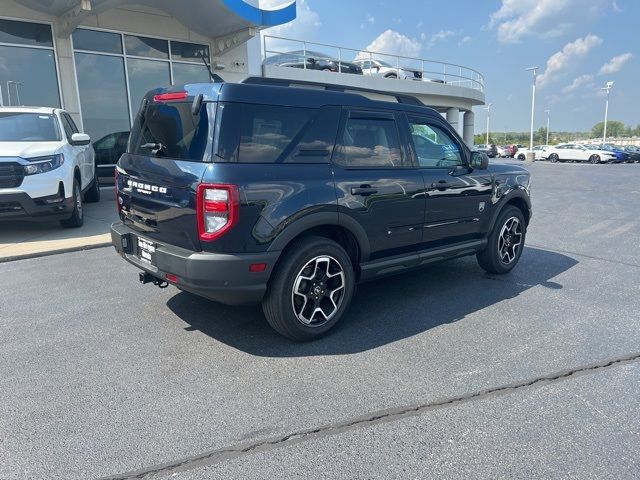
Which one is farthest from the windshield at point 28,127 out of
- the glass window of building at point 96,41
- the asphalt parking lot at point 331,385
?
the glass window of building at point 96,41

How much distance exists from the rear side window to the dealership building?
31.0 ft

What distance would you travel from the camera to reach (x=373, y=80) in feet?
77.2

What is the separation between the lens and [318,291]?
12.4ft

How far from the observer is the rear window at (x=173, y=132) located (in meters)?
3.36

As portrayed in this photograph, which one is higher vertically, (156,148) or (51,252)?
(156,148)

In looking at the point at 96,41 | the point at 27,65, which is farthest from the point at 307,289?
the point at 96,41

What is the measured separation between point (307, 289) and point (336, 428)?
49.6 inches

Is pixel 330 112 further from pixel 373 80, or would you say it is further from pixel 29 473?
pixel 373 80

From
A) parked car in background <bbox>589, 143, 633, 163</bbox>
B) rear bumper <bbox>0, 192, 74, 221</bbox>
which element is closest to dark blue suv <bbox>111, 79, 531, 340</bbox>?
rear bumper <bbox>0, 192, 74, 221</bbox>

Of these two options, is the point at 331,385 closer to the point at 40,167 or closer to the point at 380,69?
the point at 40,167

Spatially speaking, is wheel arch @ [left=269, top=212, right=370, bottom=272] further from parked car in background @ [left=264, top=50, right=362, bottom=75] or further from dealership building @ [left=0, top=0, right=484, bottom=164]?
parked car in background @ [left=264, top=50, right=362, bottom=75]

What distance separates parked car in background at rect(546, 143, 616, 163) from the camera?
1395 inches

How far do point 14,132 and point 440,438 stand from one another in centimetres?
786

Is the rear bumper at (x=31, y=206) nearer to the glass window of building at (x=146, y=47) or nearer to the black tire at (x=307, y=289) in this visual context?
the black tire at (x=307, y=289)
